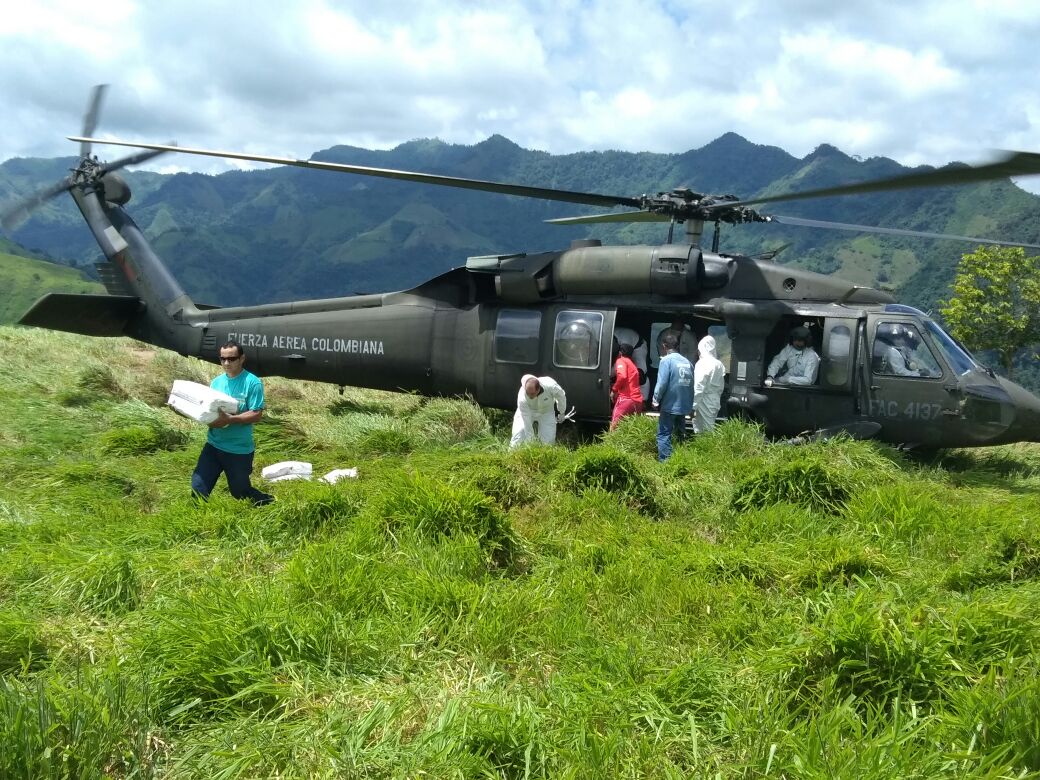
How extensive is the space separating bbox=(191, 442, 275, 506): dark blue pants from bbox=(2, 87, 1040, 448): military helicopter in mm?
2707

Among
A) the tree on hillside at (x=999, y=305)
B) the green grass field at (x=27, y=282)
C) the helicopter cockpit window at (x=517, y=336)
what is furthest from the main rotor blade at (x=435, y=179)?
the green grass field at (x=27, y=282)

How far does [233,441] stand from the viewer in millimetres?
6172

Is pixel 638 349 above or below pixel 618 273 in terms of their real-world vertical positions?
below

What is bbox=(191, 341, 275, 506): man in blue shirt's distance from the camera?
20.1 ft

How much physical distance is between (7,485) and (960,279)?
2383 centimetres

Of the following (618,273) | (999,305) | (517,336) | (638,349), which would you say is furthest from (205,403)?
(999,305)

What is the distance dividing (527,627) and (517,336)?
6588 millimetres

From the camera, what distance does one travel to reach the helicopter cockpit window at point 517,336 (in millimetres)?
9945

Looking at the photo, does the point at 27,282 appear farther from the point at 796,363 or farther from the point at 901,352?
the point at 901,352

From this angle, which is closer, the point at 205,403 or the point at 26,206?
the point at 205,403

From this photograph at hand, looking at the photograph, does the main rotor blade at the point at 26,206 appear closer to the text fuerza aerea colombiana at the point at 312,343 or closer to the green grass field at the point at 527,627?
the text fuerza aerea colombiana at the point at 312,343

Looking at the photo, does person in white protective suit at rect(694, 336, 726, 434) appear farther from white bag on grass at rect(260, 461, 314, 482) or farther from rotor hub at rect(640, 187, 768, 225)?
white bag on grass at rect(260, 461, 314, 482)

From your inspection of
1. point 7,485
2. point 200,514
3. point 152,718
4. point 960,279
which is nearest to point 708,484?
point 200,514

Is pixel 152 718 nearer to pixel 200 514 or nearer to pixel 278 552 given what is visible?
pixel 278 552
